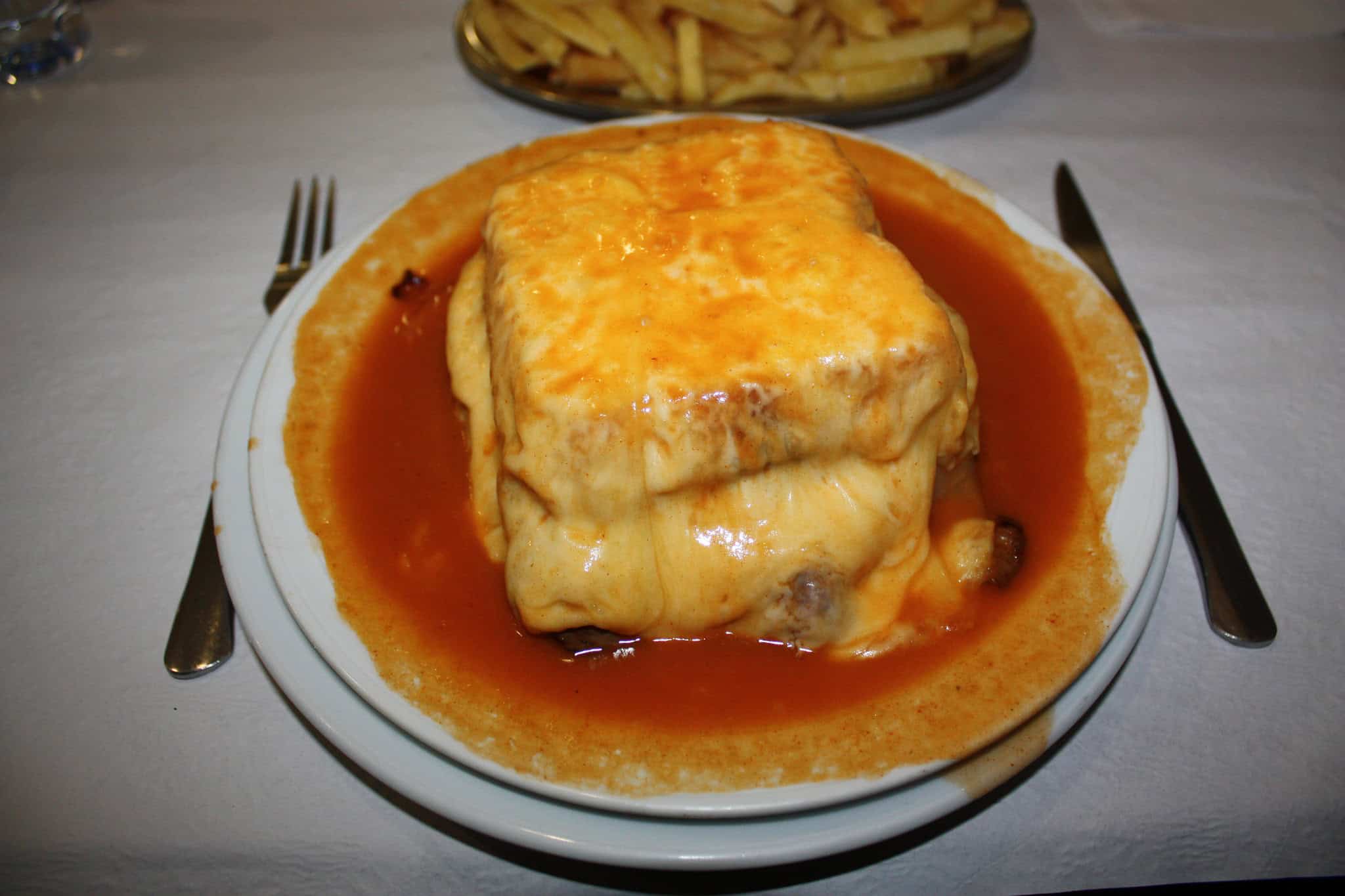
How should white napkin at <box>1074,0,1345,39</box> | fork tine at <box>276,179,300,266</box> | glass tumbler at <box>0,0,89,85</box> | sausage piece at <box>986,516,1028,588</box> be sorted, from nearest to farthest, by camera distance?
1. sausage piece at <box>986,516,1028,588</box>
2. fork tine at <box>276,179,300,266</box>
3. glass tumbler at <box>0,0,89,85</box>
4. white napkin at <box>1074,0,1345,39</box>

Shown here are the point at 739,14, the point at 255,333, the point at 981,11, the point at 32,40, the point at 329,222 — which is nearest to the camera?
the point at 255,333

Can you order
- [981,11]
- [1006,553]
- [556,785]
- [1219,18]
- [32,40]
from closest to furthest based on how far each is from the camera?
[556,785] < [1006,553] < [981,11] < [32,40] < [1219,18]

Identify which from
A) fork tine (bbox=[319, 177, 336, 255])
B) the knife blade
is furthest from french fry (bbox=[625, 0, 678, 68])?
the knife blade

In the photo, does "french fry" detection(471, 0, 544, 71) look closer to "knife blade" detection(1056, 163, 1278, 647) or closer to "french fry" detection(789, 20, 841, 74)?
"french fry" detection(789, 20, 841, 74)

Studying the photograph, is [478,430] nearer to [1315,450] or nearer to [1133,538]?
[1133,538]

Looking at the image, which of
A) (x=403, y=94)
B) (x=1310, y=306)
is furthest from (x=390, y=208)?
(x=1310, y=306)

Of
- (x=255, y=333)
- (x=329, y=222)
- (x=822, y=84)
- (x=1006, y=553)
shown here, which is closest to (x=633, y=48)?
(x=822, y=84)

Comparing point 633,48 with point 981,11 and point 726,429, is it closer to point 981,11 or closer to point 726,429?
point 981,11
